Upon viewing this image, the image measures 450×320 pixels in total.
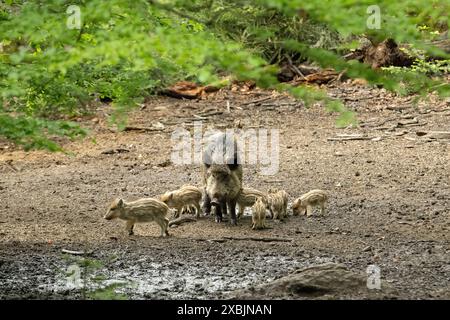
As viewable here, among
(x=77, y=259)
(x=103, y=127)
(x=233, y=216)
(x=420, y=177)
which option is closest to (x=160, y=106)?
(x=103, y=127)

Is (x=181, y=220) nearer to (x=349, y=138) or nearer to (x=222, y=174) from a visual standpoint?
(x=222, y=174)

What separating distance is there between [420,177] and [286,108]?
720cm

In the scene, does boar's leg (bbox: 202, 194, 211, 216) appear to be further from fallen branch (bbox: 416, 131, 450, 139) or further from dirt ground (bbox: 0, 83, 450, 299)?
fallen branch (bbox: 416, 131, 450, 139)

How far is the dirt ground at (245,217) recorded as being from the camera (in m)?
8.61

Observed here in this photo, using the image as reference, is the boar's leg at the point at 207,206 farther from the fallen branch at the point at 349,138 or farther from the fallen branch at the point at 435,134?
the fallen branch at the point at 435,134

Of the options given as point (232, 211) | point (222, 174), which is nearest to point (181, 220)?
point (232, 211)

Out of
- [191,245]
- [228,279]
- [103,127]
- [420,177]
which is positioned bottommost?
[228,279]

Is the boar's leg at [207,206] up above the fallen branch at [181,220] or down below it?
above

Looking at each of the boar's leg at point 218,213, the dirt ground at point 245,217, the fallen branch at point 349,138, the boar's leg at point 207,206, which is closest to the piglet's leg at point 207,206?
the boar's leg at point 207,206
